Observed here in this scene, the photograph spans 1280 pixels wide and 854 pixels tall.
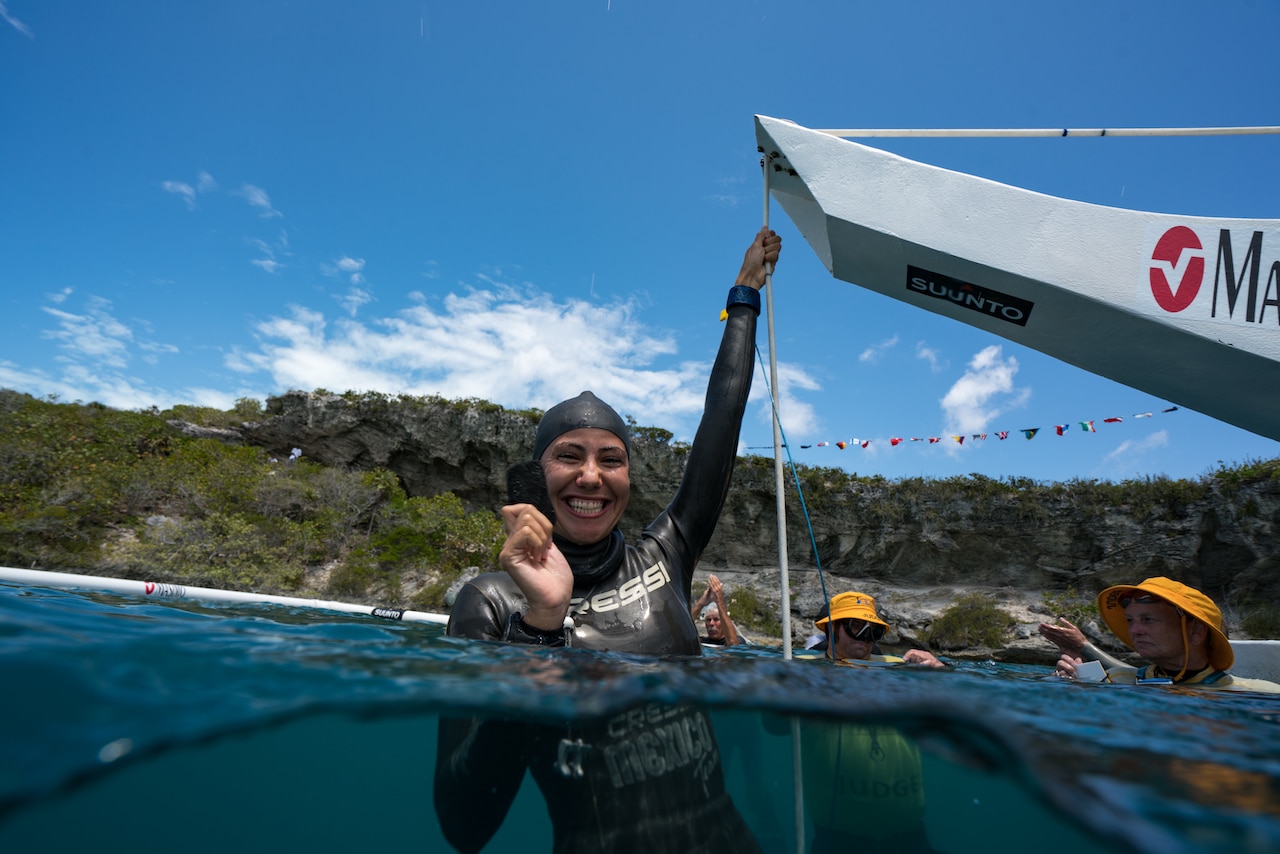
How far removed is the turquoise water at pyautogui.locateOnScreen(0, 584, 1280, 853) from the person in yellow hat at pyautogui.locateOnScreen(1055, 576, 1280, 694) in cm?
150

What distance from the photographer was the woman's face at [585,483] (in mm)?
2281

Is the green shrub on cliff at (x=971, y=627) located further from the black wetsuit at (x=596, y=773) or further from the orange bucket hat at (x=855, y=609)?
the black wetsuit at (x=596, y=773)

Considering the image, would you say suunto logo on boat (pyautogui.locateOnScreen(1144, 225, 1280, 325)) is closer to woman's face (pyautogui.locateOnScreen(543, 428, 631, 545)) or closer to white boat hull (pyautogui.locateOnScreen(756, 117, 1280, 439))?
white boat hull (pyautogui.locateOnScreen(756, 117, 1280, 439))

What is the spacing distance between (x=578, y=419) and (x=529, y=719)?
119 cm

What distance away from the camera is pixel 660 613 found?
2.25 meters

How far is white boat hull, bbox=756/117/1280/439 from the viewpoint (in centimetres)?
255

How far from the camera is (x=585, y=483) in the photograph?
88.4 inches

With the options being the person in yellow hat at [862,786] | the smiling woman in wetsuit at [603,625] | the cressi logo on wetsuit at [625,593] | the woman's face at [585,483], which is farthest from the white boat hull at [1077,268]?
the person in yellow hat at [862,786]

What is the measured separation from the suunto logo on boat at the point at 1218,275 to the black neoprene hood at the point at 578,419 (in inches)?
93.6

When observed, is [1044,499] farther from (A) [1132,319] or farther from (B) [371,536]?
(B) [371,536]

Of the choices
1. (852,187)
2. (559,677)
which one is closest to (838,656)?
(852,187)

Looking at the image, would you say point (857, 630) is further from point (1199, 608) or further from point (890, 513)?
point (890, 513)

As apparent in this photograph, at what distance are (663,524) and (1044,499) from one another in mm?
19085

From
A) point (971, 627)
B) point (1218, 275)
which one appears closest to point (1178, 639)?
point (1218, 275)
